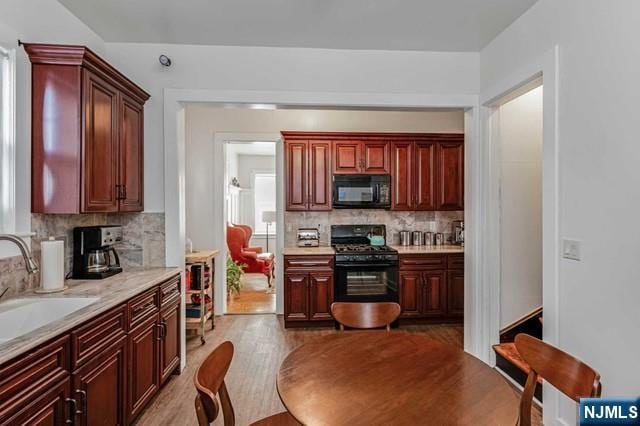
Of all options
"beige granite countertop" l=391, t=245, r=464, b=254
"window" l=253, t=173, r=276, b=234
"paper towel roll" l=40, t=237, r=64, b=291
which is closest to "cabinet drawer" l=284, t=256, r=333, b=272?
"beige granite countertop" l=391, t=245, r=464, b=254

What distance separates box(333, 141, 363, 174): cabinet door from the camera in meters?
4.53

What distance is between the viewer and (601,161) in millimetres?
1916

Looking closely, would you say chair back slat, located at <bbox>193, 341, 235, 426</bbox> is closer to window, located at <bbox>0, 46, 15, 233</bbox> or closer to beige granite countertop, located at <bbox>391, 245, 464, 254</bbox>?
window, located at <bbox>0, 46, 15, 233</bbox>

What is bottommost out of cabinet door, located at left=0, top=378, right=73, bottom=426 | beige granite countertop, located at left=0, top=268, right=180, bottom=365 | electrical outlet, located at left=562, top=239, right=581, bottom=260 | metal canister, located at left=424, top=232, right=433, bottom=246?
cabinet door, located at left=0, top=378, right=73, bottom=426

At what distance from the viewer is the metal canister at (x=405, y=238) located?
15.8 feet

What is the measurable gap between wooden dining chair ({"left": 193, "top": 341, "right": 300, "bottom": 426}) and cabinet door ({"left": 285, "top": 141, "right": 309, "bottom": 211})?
10.0 ft

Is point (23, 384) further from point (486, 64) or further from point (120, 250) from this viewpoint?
point (486, 64)

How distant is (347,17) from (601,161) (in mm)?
1883

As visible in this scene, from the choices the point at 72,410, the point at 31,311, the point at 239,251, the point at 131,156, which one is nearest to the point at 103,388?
the point at 72,410

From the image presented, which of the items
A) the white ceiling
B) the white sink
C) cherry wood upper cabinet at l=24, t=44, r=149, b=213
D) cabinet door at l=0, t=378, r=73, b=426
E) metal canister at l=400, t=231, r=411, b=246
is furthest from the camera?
metal canister at l=400, t=231, r=411, b=246

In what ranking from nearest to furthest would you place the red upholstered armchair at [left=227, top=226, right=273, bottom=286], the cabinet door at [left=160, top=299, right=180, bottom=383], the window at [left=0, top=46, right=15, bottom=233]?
the window at [left=0, top=46, right=15, bottom=233], the cabinet door at [left=160, top=299, right=180, bottom=383], the red upholstered armchair at [left=227, top=226, right=273, bottom=286]

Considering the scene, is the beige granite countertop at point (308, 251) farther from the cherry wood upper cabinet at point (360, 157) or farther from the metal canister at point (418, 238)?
the metal canister at point (418, 238)

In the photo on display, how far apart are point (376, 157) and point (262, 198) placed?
4368 millimetres

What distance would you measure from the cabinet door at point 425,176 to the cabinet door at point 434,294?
2.86ft
